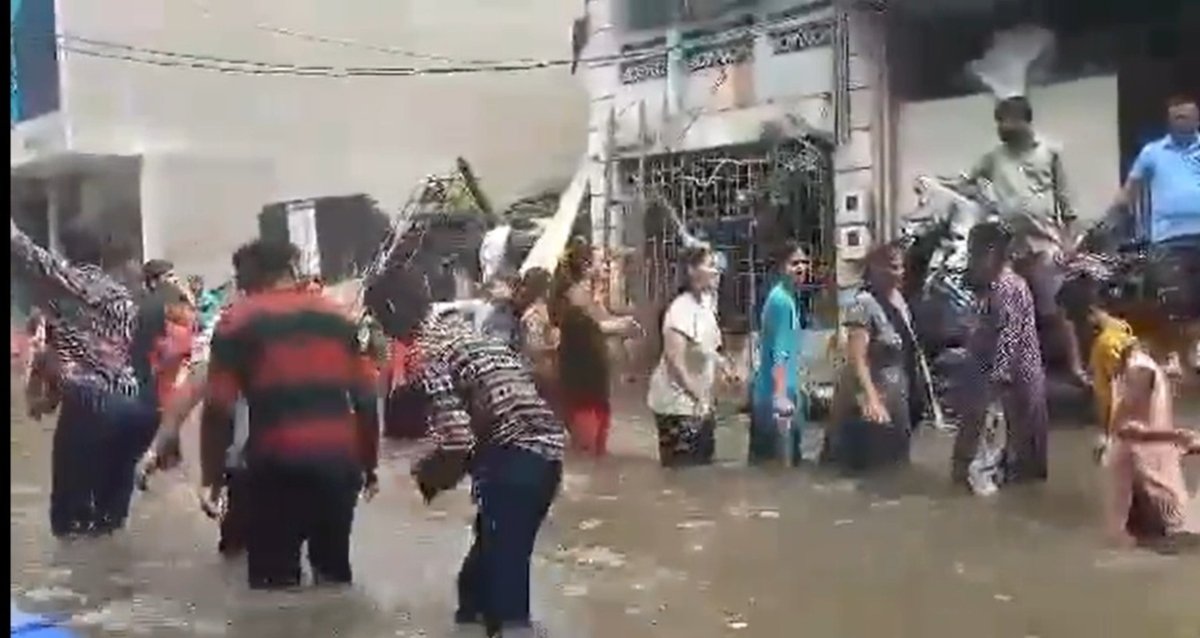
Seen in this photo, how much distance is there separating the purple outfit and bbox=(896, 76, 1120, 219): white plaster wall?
18 centimetres

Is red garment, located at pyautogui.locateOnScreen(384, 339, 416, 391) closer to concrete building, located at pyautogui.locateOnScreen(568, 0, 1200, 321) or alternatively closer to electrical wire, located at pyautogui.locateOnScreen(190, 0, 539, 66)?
concrete building, located at pyautogui.locateOnScreen(568, 0, 1200, 321)

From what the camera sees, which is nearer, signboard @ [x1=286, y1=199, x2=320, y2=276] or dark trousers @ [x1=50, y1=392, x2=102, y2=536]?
signboard @ [x1=286, y1=199, x2=320, y2=276]

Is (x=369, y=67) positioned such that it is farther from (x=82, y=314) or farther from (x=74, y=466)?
(x=74, y=466)

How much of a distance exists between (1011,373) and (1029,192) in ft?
0.97

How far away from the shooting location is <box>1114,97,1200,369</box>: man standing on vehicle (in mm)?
2160

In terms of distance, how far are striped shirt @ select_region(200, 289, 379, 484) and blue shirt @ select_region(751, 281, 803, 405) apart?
0.62 meters

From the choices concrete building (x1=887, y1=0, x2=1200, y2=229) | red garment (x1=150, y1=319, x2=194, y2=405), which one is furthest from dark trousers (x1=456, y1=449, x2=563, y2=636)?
concrete building (x1=887, y1=0, x2=1200, y2=229)

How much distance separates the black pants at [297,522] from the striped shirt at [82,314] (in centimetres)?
31

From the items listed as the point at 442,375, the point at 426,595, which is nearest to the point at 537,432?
the point at 442,375

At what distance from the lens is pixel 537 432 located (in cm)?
213

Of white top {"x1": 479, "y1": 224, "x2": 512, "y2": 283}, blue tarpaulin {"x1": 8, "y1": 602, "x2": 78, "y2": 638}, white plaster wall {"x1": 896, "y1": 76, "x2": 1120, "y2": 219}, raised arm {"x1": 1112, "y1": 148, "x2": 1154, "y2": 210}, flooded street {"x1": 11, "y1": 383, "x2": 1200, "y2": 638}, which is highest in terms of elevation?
white plaster wall {"x1": 896, "y1": 76, "x2": 1120, "y2": 219}

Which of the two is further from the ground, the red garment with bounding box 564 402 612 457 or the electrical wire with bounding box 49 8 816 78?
the electrical wire with bounding box 49 8 816 78

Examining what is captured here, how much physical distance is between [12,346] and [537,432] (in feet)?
2.91

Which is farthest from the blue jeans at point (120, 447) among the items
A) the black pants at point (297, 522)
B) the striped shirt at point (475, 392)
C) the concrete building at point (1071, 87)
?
the concrete building at point (1071, 87)
